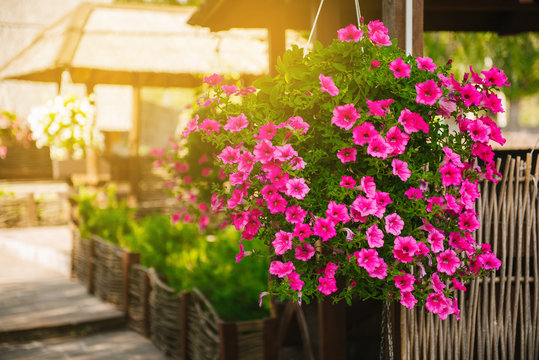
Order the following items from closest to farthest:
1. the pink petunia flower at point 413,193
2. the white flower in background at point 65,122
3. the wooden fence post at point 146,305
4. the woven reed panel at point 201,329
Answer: the pink petunia flower at point 413,193 < the woven reed panel at point 201,329 < the wooden fence post at point 146,305 < the white flower in background at point 65,122

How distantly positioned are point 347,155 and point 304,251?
425 mm

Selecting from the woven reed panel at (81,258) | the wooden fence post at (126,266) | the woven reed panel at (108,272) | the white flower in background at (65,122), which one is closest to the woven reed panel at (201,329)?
the wooden fence post at (126,266)

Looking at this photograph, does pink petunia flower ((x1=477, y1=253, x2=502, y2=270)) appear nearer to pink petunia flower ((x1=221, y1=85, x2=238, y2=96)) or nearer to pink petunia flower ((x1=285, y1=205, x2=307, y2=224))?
pink petunia flower ((x1=285, y1=205, x2=307, y2=224))

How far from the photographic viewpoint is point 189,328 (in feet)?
19.9

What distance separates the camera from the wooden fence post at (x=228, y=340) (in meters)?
4.99

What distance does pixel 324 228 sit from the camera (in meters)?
2.60

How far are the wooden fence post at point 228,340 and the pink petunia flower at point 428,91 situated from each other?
9.45 feet

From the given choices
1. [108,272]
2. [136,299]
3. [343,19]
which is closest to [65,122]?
[108,272]

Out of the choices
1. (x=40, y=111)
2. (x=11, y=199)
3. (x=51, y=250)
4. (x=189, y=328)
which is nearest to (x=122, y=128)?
(x=11, y=199)

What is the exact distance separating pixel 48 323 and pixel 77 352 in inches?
30.5

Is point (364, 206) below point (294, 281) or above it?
above

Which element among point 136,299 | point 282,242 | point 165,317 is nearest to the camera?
point 282,242

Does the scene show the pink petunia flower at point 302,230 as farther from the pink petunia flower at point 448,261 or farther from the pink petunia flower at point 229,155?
the pink petunia flower at point 448,261

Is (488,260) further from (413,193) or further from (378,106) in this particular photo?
(378,106)
